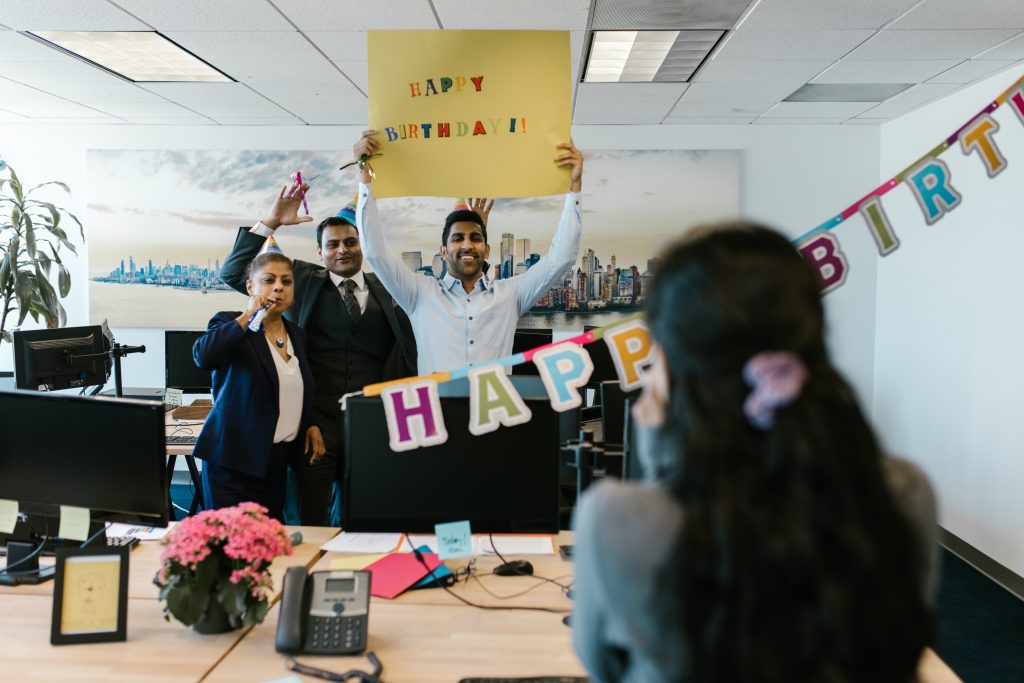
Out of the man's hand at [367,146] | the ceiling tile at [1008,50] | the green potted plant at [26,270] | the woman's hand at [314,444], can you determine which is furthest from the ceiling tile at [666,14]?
the green potted plant at [26,270]

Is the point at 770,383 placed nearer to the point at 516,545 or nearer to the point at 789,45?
the point at 516,545

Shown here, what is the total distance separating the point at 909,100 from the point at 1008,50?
1048 millimetres

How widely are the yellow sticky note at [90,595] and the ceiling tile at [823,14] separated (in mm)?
2948

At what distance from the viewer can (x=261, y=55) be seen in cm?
364

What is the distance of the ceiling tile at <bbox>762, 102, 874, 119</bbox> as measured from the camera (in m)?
4.64

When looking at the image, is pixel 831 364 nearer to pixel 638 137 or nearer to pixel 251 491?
pixel 251 491

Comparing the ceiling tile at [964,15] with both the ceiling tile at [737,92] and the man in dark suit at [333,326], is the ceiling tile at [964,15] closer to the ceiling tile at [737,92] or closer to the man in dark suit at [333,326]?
the ceiling tile at [737,92]

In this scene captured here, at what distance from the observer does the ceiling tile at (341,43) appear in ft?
10.9

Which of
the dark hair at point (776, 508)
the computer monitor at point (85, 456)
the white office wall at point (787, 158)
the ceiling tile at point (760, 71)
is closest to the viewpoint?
the dark hair at point (776, 508)

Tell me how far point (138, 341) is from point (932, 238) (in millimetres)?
5511

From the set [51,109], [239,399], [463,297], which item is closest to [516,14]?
[463,297]

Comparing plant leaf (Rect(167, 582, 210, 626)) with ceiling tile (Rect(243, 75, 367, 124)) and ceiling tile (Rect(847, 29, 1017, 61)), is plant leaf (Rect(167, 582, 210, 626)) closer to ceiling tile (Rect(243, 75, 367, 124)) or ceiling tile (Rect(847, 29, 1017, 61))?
ceiling tile (Rect(243, 75, 367, 124))

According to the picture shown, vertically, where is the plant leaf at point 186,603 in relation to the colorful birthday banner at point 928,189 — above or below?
below

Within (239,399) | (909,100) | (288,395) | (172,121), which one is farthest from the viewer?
(172,121)
